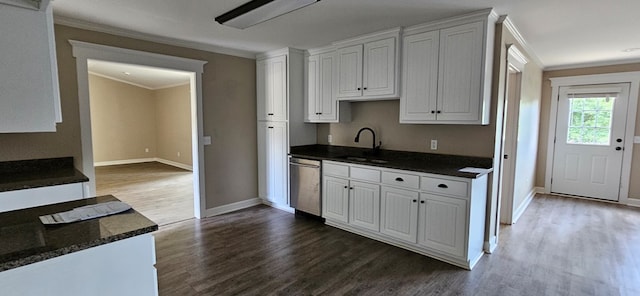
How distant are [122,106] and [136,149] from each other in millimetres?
1299

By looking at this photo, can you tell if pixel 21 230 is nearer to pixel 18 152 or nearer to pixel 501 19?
pixel 18 152

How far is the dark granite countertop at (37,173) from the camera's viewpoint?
2335 millimetres

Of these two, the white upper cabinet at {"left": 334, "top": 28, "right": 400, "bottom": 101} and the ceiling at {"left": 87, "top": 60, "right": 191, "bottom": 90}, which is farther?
the ceiling at {"left": 87, "top": 60, "right": 191, "bottom": 90}

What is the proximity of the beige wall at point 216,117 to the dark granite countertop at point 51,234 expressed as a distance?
6.25 feet

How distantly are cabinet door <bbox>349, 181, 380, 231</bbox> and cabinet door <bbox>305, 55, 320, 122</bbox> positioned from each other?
1249 mm

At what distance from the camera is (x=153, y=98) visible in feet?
31.5

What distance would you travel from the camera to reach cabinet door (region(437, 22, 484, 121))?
280cm

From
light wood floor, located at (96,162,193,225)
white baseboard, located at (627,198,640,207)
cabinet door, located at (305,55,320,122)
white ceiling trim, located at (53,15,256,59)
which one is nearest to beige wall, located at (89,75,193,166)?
light wood floor, located at (96,162,193,225)

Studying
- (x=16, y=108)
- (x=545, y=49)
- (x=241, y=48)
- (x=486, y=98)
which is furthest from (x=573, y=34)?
(x=16, y=108)

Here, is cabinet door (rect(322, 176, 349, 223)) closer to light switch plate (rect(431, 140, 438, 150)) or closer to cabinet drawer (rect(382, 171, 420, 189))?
cabinet drawer (rect(382, 171, 420, 189))

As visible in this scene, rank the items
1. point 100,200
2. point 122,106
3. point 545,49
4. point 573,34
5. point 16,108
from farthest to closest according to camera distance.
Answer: point 122,106 < point 545,49 < point 573,34 < point 16,108 < point 100,200

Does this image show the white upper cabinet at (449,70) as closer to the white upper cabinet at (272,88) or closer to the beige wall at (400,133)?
the beige wall at (400,133)

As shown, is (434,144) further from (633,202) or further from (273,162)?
(633,202)

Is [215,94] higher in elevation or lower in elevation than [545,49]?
lower
